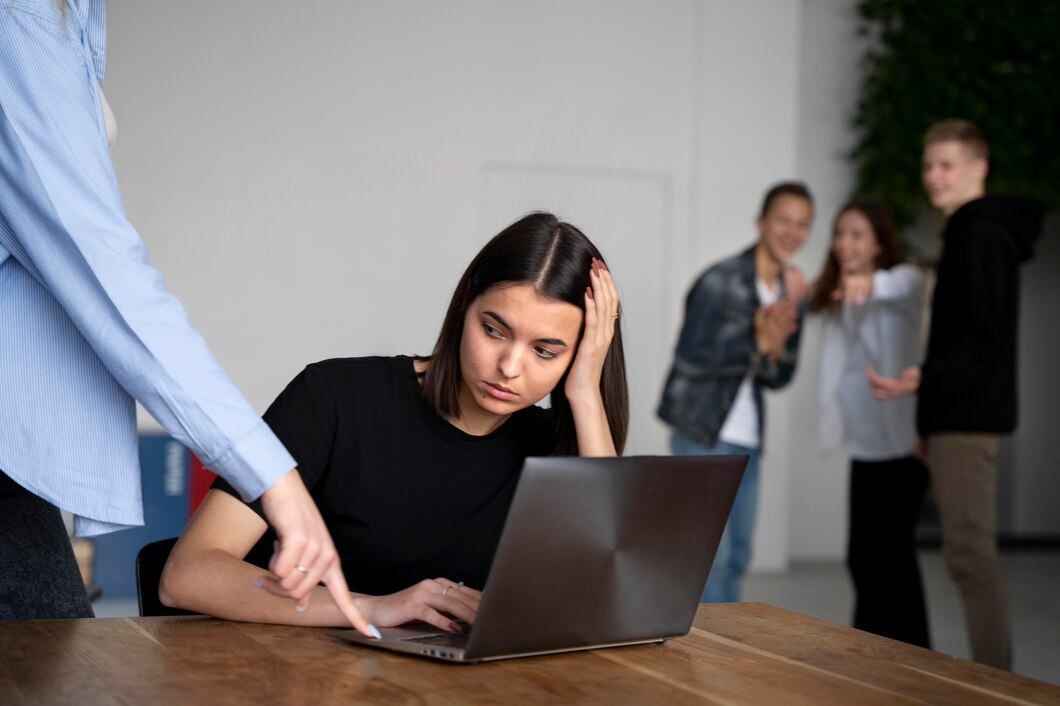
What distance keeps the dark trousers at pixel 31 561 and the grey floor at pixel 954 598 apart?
10.7 feet

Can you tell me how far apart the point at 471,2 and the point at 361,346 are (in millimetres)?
1682

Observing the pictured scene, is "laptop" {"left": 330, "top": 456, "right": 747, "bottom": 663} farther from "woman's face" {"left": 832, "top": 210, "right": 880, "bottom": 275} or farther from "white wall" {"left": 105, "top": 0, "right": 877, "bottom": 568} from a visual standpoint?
"white wall" {"left": 105, "top": 0, "right": 877, "bottom": 568}

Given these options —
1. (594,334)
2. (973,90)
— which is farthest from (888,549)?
(973,90)

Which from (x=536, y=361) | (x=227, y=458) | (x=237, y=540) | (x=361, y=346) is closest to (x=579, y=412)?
(x=536, y=361)

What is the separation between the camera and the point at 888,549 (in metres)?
3.79

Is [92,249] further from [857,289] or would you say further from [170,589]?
[857,289]

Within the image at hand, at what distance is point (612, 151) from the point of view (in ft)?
19.4

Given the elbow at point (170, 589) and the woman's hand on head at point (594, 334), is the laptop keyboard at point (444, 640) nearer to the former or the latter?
the elbow at point (170, 589)

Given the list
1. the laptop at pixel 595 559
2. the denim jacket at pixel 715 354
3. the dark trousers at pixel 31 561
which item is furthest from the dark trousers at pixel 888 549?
the dark trousers at pixel 31 561

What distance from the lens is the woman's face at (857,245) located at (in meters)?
4.09

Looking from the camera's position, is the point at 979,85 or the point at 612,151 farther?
the point at 979,85

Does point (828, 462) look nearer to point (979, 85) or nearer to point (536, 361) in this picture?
point (979, 85)

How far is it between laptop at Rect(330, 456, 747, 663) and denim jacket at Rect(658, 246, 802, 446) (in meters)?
2.72

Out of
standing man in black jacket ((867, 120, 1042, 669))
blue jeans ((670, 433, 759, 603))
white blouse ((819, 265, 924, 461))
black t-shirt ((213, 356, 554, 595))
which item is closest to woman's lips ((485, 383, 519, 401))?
black t-shirt ((213, 356, 554, 595))
